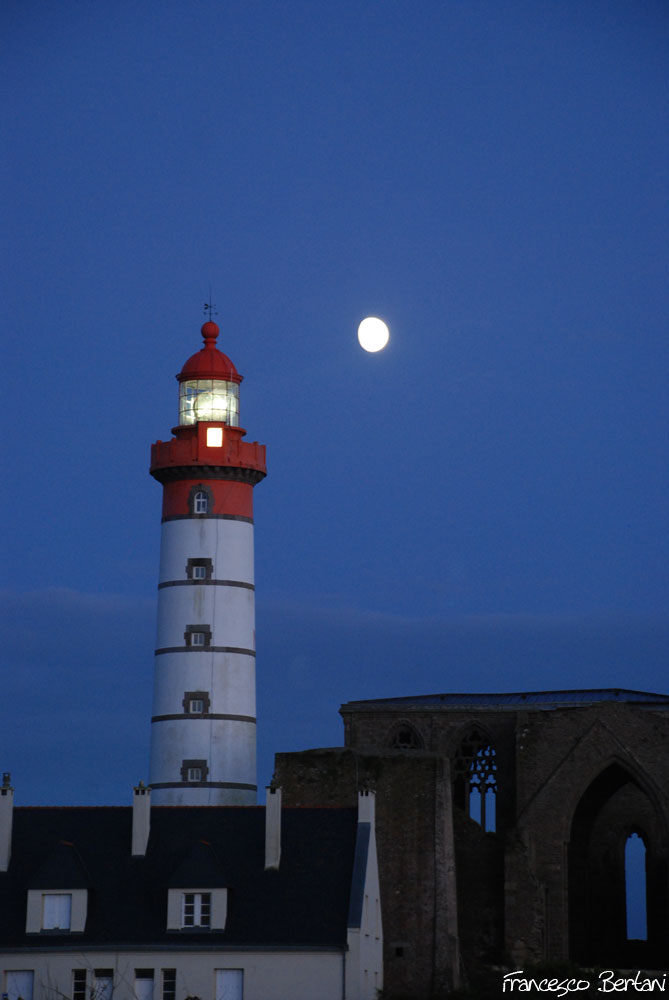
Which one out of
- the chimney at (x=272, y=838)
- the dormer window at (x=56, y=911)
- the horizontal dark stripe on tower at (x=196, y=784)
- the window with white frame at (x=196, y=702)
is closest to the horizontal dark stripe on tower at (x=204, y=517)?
the window with white frame at (x=196, y=702)

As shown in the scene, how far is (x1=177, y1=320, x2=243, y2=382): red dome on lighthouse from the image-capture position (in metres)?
61.8

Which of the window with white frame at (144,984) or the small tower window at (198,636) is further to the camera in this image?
the small tower window at (198,636)

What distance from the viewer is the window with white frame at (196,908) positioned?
44000 millimetres

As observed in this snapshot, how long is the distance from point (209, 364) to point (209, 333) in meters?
1.30

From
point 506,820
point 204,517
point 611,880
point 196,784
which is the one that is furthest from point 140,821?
point 611,880

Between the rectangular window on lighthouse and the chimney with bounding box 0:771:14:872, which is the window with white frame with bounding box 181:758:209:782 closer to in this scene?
the rectangular window on lighthouse

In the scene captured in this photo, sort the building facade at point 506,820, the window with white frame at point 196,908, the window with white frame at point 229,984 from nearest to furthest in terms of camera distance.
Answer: the window with white frame at point 229,984, the window with white frame at point 196,908, the building facade at point 506,820

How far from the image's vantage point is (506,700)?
212ft

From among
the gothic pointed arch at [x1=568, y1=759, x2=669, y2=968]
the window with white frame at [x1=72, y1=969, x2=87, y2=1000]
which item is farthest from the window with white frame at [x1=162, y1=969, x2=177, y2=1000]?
the gothic pointed arch at [x1=568, y1=759, x2=669, y2=968]

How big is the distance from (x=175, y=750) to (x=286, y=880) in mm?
13542

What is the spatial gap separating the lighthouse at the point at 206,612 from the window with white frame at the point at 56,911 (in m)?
12.9

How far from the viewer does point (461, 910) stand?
54656 mm

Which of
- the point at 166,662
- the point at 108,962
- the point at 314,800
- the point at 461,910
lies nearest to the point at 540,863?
the point at 461,910

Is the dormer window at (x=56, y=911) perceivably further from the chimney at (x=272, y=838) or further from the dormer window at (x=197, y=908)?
the chimney at (x=272, y=838)
